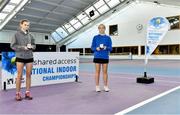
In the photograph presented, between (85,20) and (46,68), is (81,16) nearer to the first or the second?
(85,20)

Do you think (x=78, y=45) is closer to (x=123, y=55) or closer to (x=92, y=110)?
(x=123, y=55)

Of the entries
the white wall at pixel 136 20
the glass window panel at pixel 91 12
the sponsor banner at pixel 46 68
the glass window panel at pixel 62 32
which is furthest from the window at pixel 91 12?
the sponsor banner at pixel 46 68

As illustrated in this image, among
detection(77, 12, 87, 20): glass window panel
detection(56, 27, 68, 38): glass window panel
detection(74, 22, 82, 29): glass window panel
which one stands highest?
detection(77, 12, 87, 20): glass window panel

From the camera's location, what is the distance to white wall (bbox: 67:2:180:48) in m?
26.5

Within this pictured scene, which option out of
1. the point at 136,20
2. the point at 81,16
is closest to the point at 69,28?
the point at 81,16

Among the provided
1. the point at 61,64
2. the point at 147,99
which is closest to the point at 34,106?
the point at 147,99

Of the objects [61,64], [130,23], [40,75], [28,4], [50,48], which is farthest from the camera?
[50,48]

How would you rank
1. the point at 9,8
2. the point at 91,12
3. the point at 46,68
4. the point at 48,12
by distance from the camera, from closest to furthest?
1. the point at 46,68
2. the point at 9,8
3. the point at 48,12
4. the point at 91,12

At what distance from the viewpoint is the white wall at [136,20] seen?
26.5 meters

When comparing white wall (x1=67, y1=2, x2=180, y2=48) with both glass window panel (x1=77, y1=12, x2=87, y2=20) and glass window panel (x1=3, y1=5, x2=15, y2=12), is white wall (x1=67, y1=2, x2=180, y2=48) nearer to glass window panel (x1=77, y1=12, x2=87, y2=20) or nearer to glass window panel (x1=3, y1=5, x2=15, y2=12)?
glass window panel (x1=77, y1=12, x2=87, y2=20)

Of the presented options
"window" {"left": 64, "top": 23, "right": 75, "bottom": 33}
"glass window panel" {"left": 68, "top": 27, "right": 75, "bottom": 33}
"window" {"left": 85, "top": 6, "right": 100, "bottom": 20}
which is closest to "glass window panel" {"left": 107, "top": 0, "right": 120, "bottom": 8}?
"window" {"left": 85, "top": 6, "right": 100, "bottom": 20}

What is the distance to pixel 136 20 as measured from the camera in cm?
2955

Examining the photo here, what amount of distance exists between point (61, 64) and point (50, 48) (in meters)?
26.2

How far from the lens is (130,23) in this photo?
99.0 feet
